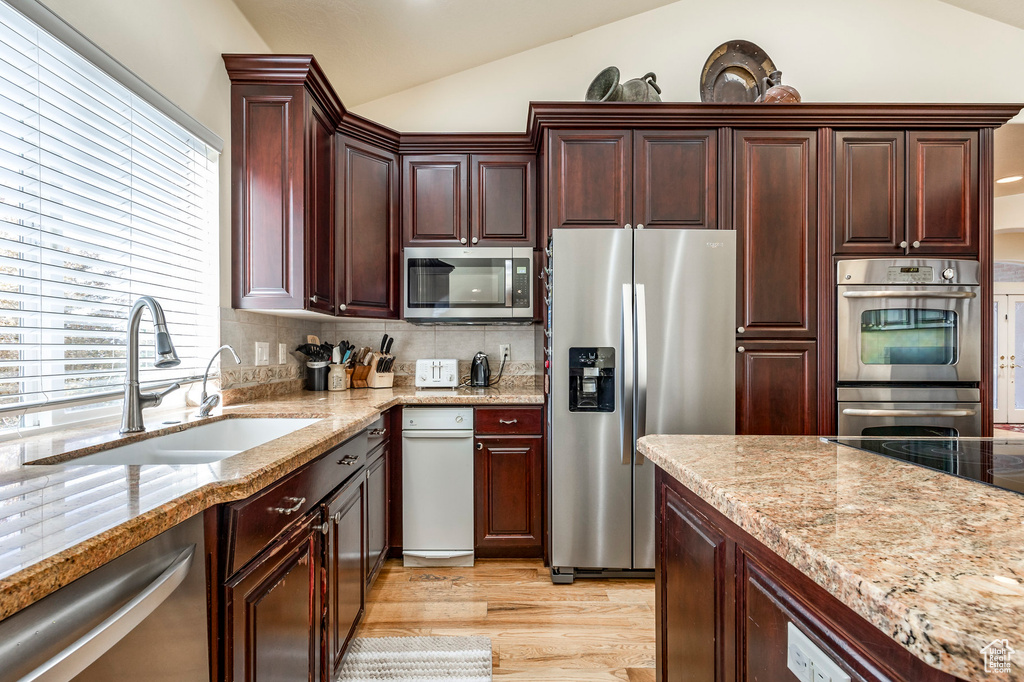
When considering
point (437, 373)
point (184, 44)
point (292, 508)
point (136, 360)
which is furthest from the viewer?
point (437, 373)

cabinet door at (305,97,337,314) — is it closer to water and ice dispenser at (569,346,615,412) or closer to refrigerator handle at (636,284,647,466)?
water and ice dispenser at (569,346,615,412)

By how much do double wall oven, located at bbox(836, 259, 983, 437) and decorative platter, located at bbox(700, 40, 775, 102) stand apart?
3.70 feet

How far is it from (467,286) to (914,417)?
7.67 ft

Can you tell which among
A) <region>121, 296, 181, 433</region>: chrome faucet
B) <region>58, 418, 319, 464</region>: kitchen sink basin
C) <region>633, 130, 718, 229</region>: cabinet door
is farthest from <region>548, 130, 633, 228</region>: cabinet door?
<region>121, 296, 181, 433</region>: chrome faucet

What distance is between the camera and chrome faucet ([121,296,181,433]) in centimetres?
124

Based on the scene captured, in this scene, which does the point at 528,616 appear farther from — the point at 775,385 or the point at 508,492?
the point at 775,385

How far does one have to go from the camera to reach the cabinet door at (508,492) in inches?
96.0

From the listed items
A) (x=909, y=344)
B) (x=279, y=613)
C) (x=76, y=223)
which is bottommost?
(x=279, y=613)

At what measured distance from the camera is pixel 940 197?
2.41 metres

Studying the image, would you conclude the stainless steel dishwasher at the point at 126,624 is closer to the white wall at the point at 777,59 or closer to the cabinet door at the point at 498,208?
the cabinet door at the point at 498,208

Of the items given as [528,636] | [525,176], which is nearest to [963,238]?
[525,176]

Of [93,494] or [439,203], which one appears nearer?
[93,494]

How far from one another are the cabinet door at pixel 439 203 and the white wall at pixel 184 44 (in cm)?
93

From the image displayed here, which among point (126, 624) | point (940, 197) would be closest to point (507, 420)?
point (126, 624)
